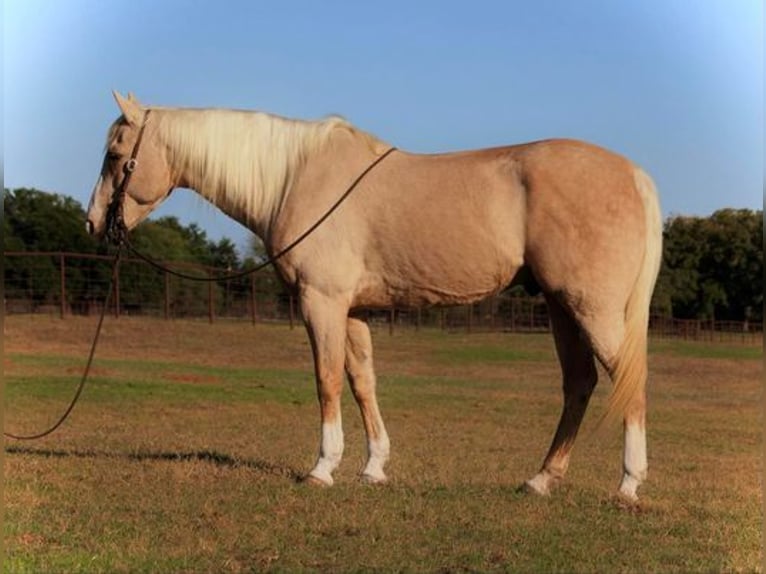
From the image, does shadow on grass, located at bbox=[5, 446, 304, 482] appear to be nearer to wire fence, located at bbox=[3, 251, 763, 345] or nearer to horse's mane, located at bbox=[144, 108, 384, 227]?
horse's mane, located at bbox=[144, 108, 384, 227]

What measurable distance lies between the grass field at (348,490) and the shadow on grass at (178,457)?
26 mm

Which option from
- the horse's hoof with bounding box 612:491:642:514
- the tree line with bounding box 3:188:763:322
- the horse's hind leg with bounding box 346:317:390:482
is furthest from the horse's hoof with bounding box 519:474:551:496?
the tree line with bounding box 3:188:763:322

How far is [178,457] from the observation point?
7.18 meters

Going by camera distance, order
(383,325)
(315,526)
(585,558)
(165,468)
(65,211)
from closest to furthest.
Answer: (585,558) → (315,526) → (165,468) → (65,211) → (383,325)

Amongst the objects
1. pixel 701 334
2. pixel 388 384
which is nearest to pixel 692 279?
pixel 701 334

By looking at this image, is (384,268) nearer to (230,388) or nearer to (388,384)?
(230,388)

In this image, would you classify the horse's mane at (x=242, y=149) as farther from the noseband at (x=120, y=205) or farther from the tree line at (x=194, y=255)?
the tree line at (x=194, y=255)

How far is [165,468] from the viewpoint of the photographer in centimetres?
646

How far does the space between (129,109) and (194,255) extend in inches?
1494

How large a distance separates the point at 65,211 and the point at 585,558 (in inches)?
1276

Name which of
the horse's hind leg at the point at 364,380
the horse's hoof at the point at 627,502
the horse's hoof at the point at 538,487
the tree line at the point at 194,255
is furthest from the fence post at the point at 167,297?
the horse's hoof at the point at 627,502

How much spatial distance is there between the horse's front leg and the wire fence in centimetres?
1374

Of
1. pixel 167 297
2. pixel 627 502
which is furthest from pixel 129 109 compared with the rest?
pixel 167 297

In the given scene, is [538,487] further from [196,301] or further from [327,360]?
[196,301]
